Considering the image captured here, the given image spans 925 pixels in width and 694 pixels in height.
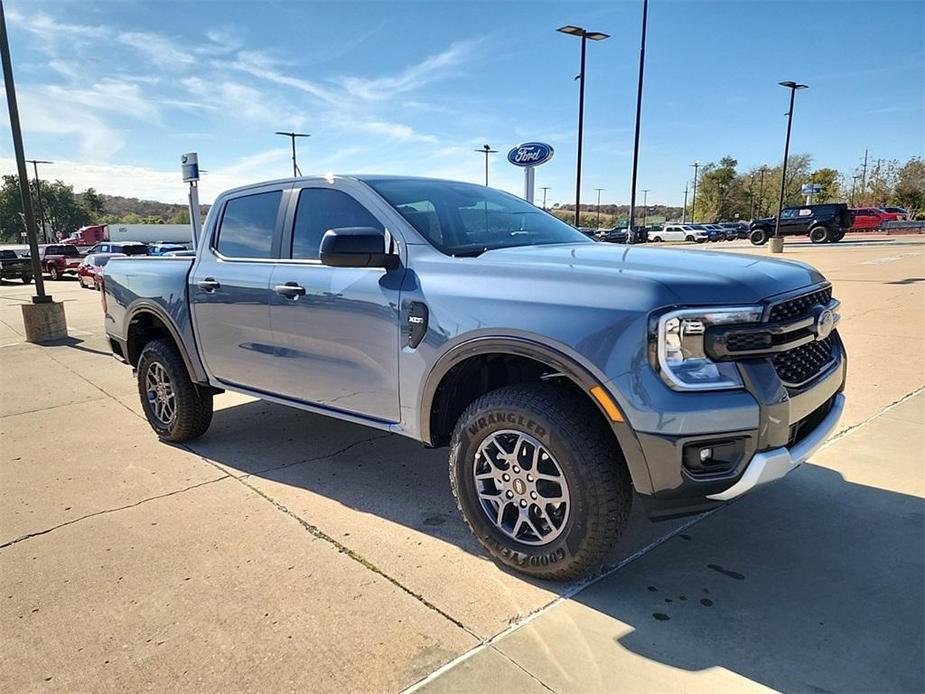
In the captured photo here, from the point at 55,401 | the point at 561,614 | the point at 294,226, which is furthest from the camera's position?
the point at 55,401

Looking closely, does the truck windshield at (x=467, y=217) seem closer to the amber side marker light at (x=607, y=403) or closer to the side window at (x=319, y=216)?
the side window at (x=319, y=216)

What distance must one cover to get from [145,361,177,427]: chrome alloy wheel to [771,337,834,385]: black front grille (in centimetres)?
408

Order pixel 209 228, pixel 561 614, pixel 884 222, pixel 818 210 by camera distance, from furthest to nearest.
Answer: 1. pixel 884 222
2. pixel 818 210
3. pixel 209 228
4. pixel 561 614

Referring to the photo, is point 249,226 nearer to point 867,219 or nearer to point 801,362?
point 801,362

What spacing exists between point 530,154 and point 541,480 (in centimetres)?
1380

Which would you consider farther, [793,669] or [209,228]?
[209,228]

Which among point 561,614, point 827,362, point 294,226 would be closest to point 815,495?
point 827,362

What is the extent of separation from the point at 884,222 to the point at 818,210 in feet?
53.5

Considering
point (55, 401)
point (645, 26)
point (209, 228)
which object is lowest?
point (55, 401)

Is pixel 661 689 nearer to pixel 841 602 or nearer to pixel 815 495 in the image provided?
pixel 841 602

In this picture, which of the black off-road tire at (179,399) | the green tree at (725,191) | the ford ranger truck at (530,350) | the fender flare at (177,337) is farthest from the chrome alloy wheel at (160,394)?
the green tree at (725,191)

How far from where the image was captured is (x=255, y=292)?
3.94 m

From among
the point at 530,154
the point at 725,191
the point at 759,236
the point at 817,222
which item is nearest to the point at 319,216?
the point at 530,154

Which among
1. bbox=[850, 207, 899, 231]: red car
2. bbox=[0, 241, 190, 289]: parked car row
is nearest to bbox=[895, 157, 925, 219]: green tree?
bbox=[850, 207, 899, 231]: red car
